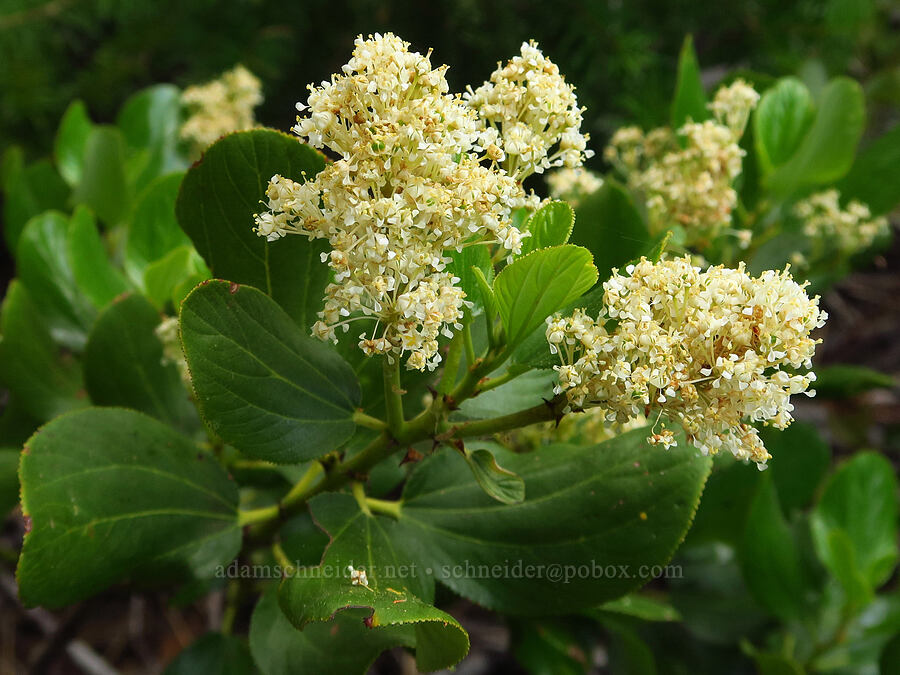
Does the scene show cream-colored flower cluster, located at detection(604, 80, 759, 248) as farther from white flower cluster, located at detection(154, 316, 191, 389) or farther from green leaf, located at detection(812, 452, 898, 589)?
white flower cluster, located at detection(154, 316, 191, 389)

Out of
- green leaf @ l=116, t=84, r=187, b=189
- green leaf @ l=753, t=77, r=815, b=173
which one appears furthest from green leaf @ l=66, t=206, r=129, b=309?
green leaf @ l=753, t=77, r=815, b=173

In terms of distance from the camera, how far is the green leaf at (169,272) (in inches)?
44.6

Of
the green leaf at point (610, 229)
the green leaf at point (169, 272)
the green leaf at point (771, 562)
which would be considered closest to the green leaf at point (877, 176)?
the green leaf at point (771, 562)

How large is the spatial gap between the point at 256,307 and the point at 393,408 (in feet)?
0.54

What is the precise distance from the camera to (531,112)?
2.35ft

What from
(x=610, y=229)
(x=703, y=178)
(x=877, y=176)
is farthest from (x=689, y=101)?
(x=610, y=229)

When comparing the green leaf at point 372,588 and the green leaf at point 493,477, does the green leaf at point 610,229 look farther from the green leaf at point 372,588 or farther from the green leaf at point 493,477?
the green leaf at point 372,588

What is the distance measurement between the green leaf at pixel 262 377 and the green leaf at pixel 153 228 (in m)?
0.58

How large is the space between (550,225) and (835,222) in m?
0.84

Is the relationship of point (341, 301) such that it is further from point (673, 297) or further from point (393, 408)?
point (673, 297)

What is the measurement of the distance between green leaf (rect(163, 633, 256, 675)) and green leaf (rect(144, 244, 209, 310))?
0.51 meters

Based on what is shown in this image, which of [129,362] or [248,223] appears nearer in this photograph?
[248,223]

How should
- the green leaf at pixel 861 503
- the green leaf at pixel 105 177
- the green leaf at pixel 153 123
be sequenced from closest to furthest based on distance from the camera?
the green leaf at pixel 105 177
the green leaf at pixel 861 503
the green leaf at pixel 153 123

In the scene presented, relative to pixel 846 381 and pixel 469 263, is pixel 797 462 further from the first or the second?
pixel 469 263
